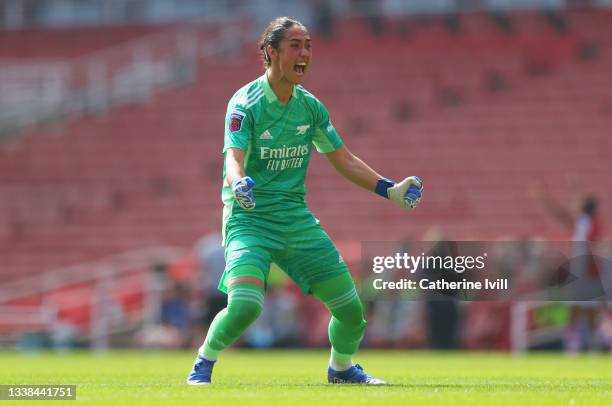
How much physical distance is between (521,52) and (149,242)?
995cm

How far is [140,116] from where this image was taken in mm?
31156

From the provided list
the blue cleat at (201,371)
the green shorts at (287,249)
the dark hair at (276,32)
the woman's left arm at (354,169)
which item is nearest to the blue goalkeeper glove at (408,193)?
the woman's left arm at (354,169)

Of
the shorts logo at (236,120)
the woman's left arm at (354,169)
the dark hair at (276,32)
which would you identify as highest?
the dark hair at (276,32)

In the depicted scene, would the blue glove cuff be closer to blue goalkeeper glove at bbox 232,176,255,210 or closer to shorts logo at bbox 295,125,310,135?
shorts logo at bbox 295,125,310,135

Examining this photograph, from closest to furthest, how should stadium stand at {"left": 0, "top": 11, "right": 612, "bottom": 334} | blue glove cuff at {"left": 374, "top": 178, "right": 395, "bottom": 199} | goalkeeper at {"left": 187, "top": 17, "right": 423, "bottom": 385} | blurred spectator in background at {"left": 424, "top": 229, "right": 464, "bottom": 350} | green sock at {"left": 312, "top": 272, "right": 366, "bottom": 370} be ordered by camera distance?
goalkeeper at {"left": 187, "top": 17, "right": 423, "bottom": 385}
green sock at {"left": 312, "top": 272, "right": 366, "bottom": 370}
blue glove cuff at {"left": 374, "top": 178, "right": 395, "bottom": 199}
blurred spectator in background at {"left": 424, "top": 229, "right": 464, "bottom": 350}
stadium stand at {"left": 0, "top": 11, "right": 612, "bottom": 334}

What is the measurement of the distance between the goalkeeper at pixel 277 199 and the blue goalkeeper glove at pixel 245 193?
40 cm

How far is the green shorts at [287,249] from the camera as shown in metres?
7.85

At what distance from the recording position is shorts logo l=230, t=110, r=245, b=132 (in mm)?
7859

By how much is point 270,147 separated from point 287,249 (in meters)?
0.62

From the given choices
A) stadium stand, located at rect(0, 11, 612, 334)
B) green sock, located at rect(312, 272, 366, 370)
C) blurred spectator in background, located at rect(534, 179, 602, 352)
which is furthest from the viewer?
stadium stand, located at rect(0, 11, 612, 334)

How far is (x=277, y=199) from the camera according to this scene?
802 centimetres

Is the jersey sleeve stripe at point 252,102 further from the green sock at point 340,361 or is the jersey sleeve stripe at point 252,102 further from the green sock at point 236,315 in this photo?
the green sock at point 340,361

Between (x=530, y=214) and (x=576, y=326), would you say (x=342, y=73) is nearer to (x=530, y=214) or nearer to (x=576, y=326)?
(x=530, y=214)

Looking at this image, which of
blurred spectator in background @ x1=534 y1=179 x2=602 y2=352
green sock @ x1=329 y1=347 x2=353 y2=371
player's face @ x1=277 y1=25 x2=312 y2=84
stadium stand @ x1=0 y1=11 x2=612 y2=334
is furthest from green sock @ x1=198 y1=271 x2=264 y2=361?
stadium stand @ x1=0 y1=11 x2=612 y2=334
